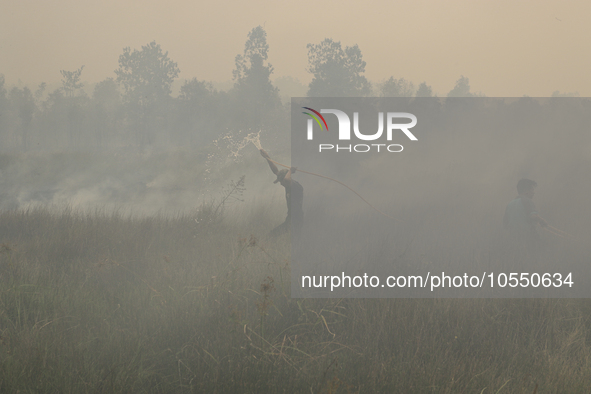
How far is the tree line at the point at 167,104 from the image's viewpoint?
104 ft

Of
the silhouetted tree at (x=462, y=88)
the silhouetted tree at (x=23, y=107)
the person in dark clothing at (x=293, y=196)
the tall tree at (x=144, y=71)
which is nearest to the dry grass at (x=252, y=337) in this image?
the person in dark clothing at (x=293, y=196)

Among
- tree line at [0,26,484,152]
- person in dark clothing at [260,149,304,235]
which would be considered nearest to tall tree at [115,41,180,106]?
tree line at [0,26,484,152]

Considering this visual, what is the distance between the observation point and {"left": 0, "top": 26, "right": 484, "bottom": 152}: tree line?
3184 cm

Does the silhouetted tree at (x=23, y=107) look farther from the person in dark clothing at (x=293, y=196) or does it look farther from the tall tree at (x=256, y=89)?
the person in dark clothing at (x=293, y=196)

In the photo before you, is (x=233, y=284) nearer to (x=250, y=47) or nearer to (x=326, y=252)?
(x=326, y=252)

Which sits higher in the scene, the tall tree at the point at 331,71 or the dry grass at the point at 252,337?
the tall tree at the point at 331,71

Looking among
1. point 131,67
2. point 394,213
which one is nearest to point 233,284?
point 394,213

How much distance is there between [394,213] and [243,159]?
19.6 m

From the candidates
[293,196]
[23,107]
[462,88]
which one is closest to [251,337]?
[293,196]

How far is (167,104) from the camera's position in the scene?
40.2 meters

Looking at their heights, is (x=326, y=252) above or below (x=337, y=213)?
below

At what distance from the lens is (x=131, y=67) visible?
38750mm

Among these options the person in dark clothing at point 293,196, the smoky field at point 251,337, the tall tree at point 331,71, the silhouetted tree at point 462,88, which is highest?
the silhouetted tree at point 462,88

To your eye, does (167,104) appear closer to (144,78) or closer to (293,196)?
(144,78)
